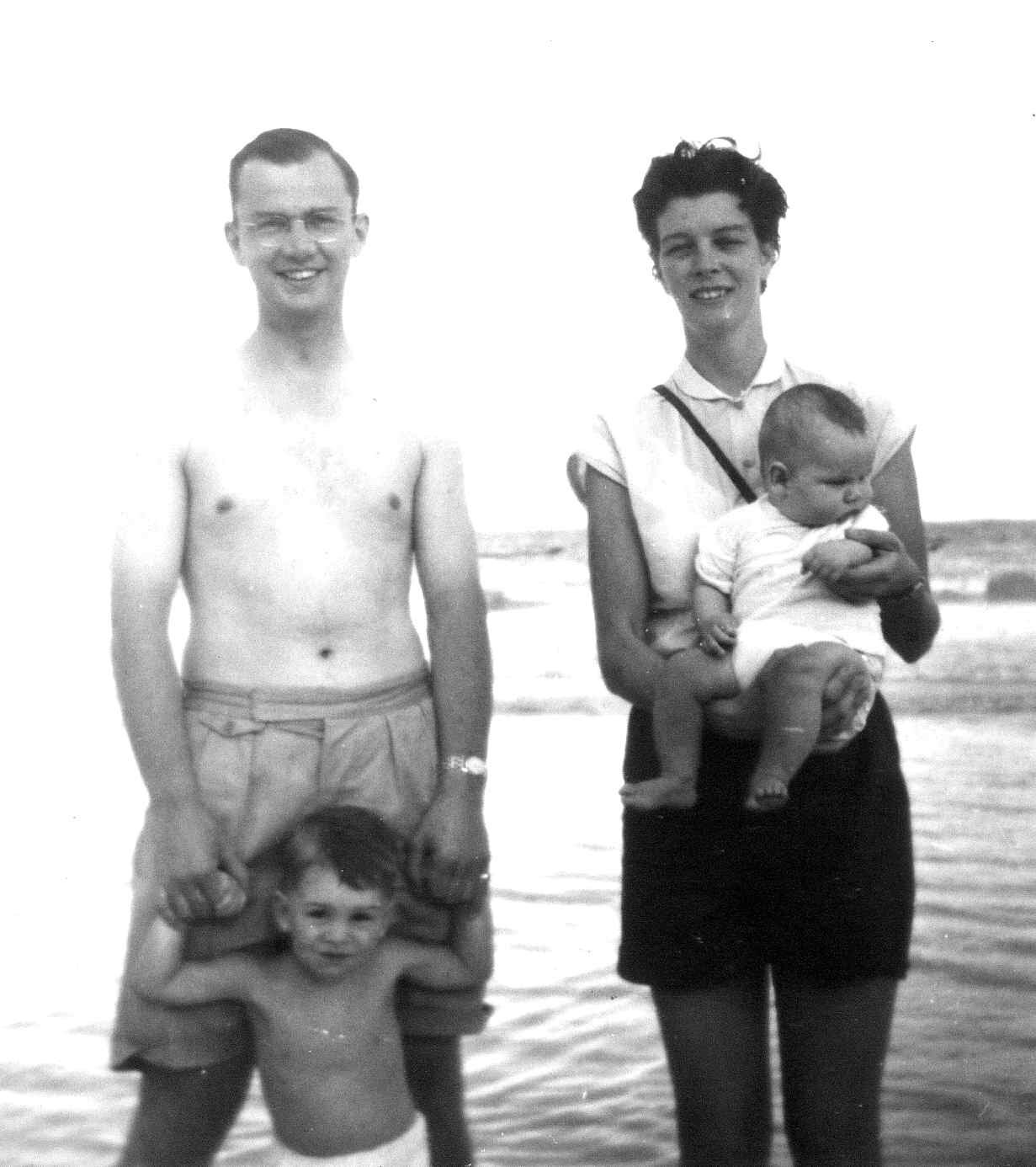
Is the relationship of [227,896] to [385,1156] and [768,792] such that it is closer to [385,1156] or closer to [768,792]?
[385,1156]

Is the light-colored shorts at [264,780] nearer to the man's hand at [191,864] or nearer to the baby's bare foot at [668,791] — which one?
the man's hand at [191,864]

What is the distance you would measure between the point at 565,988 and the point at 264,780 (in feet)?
5.37

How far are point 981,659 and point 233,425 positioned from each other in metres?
4.71

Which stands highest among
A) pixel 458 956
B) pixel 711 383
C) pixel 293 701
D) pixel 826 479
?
pixel 711 383

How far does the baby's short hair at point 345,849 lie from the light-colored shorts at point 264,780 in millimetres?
25

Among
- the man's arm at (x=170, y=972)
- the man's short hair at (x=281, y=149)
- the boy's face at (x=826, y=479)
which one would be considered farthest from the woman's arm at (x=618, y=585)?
the man's arm at (x=170, y=972)

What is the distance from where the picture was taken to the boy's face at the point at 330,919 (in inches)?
88.0

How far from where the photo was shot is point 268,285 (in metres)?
2.20

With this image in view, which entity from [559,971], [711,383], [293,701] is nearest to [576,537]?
[559,971]

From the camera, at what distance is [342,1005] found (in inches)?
91.5

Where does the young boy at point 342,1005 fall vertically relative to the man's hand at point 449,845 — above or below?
below

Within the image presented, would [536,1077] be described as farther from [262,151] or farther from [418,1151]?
[262,151]

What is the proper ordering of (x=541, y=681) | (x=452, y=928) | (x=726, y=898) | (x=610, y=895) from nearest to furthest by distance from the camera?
(x=726, y=898), (x=452, y=928), (x=610, y=895), (x=541, y=681)

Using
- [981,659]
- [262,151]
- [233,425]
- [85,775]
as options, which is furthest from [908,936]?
[981,659]
